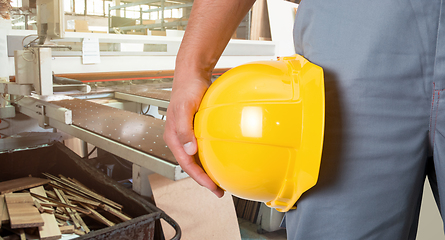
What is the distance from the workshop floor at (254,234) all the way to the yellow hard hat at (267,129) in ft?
6.11

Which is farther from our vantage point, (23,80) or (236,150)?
(23,80)

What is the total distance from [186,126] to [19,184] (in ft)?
4.61

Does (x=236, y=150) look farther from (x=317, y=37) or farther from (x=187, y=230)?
(x=187, y=230)

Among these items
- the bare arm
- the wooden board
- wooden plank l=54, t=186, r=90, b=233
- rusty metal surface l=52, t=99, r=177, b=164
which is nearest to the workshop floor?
rusty metal surface l=52, t=99, r=177, b=164

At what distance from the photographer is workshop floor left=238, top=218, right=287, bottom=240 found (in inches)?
91.9

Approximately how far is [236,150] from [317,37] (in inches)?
8.7

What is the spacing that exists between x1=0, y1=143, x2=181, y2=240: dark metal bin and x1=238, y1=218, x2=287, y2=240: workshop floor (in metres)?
1.16

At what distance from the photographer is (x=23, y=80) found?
1703 mm

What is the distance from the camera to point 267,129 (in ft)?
1.65

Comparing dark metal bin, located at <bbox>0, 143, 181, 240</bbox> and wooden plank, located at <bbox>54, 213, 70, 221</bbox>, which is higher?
dark metal bin, located at <bbox>0, 143, 181, 240</bbox>

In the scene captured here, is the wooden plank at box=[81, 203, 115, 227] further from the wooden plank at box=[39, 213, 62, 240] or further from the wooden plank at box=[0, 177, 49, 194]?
the wooden plank at box=[0, 177, 49, 194]

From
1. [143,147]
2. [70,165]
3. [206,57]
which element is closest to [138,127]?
[143,147]

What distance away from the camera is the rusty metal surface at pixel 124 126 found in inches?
51.7

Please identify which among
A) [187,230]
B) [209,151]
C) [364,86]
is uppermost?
[364,86]
